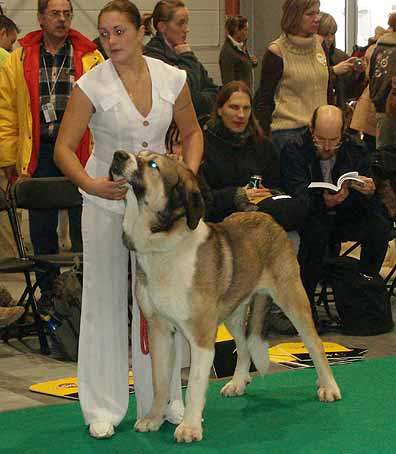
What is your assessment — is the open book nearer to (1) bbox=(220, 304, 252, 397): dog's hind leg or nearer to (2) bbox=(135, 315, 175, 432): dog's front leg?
(1) bbox=(220, 304, 252, 397): dog's hind leg

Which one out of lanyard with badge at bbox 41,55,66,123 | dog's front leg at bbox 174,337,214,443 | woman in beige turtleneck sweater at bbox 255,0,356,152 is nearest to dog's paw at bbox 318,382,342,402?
dog's front leg at bbox 174,337,214,443

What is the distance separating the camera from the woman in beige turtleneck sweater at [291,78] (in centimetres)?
695

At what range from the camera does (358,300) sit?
20.7ft

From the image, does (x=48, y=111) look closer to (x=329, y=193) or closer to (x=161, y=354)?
(x=329, y=193)

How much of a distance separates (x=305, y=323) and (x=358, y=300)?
1.76 m

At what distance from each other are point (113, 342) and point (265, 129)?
3.25 metres

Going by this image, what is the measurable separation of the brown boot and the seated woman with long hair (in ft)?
4.05

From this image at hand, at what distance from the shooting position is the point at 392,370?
525 cm

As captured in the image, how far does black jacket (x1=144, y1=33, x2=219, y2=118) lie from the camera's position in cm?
709

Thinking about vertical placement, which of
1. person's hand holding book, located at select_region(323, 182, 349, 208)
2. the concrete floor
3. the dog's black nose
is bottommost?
the concrete floor

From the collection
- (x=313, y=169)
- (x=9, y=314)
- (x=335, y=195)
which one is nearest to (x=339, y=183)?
(x=335, y=195)

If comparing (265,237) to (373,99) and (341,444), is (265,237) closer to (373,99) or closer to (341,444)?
(341,444)

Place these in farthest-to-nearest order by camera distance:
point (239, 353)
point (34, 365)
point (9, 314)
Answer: point (9, 314) < point (34, 365) < point (239, 353)

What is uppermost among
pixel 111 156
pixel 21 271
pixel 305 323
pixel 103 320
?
pixel 111 156
